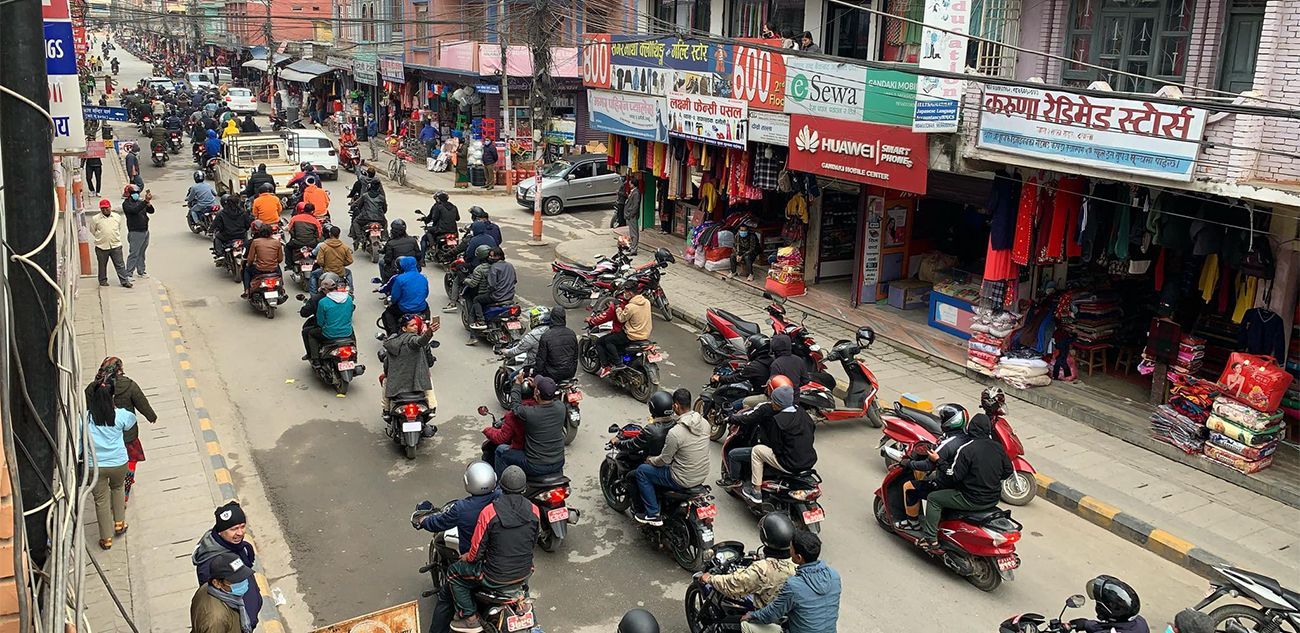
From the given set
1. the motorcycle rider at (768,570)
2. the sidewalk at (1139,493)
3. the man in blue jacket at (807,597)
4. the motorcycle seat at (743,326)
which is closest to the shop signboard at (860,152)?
the sidewalk at (1139,493)

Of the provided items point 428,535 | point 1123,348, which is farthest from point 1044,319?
point 428,535

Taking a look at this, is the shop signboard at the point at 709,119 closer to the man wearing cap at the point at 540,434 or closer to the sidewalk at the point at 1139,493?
the sidewalk at the point at 1139,493

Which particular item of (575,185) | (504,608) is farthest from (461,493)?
(575,185)

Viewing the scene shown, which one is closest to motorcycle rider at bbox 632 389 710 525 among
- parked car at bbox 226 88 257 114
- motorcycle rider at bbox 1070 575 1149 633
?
motorcycle rider at bbox 1070 575 1149 633

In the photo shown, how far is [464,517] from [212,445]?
5134 millimetres

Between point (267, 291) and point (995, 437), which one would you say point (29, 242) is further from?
point (267, 291)

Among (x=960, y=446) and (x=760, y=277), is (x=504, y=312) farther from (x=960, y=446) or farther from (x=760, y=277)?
Result: (x=960, y=446)

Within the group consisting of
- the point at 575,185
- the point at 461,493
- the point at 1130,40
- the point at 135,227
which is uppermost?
the point at 1130,40

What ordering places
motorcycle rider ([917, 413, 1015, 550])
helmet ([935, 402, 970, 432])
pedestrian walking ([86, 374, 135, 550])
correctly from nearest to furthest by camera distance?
motorcycle rider ([917, 413, 1015, 550]) → pedestrian walking ([86, 374, 135, 550]) → helmet ([935, 402, 970, 432])

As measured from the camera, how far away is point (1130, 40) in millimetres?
12094

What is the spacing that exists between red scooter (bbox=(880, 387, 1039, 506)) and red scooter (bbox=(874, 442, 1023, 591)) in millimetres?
1403

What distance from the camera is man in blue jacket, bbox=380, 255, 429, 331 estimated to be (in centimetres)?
1290

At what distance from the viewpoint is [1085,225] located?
40.2 ft

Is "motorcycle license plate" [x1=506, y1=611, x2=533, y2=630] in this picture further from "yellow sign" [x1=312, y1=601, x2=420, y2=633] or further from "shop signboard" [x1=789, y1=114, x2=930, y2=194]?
"shop signboard" [x1=789, y1=114, x2=930, y2=194]
